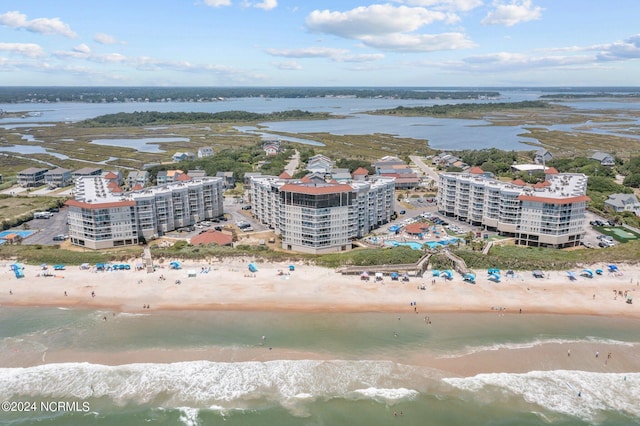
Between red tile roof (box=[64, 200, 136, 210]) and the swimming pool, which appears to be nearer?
red tile roof (box=[64, 200, 136, 210])

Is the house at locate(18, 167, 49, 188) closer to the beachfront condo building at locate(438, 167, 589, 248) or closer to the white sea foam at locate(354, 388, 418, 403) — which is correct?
the beachfront condo building at locate(438, 167, 589, 248)

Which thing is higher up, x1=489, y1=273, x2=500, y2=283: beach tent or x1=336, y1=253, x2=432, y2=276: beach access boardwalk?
x1=336, y1=253, x2=432, y2=276: beach access boardwalk

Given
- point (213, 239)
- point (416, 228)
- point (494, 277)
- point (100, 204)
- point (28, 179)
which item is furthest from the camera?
point (28, 179)

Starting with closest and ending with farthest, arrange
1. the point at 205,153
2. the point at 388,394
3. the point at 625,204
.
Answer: the point at 388,394
the point at 625,204
the point at 205,153

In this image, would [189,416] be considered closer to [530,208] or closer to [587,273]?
[587,273]

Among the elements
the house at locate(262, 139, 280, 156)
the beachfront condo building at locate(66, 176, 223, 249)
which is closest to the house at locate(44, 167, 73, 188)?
the beachfront condo building at locate(66, 176, 223, 249)

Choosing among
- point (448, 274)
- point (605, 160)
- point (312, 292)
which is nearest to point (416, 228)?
point (448, 274)

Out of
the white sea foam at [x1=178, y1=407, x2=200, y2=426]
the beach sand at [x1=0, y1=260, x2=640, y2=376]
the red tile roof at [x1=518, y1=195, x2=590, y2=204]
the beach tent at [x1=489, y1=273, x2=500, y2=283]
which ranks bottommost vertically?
the white sea foam at [x1=178, y1=407, x2=200, y2=426]
